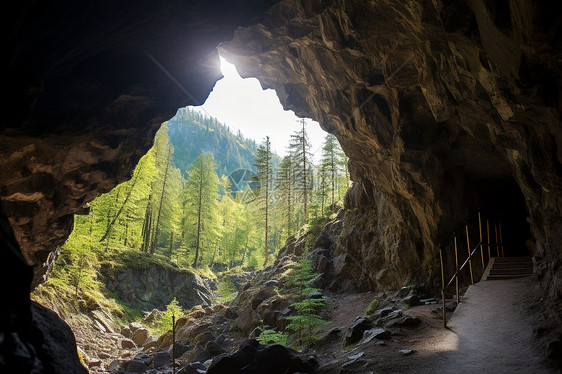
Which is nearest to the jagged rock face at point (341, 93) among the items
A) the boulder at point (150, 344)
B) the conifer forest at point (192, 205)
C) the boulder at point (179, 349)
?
the boulder at point (179, 349)

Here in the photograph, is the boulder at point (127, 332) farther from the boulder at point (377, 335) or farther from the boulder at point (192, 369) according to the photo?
the boulder at point (377, 335)

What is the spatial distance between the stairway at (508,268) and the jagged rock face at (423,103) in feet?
2.95

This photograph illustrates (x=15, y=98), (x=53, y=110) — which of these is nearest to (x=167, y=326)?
(x=53, y=110)

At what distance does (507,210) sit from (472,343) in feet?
38.8

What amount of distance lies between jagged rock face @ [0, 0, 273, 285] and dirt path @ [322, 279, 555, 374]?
27.6 feet

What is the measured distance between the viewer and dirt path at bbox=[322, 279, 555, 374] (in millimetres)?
5777

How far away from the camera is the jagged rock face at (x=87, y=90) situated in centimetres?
561

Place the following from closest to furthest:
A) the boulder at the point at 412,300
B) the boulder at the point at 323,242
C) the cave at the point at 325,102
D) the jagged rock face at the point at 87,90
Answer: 1. the cave at the point at 325,102
2. the jagged rock face at the point at 87,90
3. the boulder at the point at 412,300
4. the boulder at the point at 323,242

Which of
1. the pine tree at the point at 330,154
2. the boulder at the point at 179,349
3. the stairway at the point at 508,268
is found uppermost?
the pine tree at the point at 330,154

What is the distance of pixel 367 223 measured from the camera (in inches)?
784

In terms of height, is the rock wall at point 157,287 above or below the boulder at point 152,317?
above

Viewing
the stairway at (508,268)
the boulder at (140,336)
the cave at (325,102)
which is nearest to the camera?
the cave at (325,102)

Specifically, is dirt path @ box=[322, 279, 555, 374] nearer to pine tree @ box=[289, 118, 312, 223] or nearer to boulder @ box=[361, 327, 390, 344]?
boulder @ box=[361, 327, 390, 344]

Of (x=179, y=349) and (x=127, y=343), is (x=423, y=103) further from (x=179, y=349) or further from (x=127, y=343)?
(x=127, y=343)
